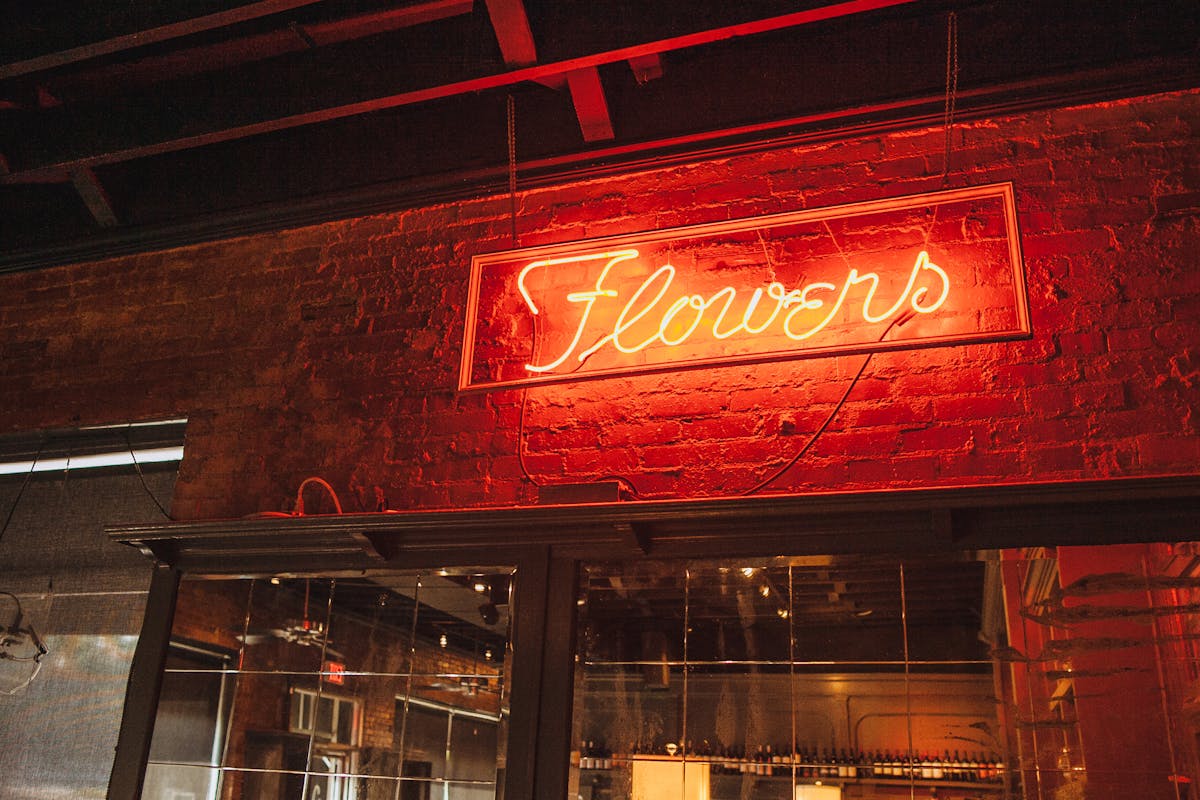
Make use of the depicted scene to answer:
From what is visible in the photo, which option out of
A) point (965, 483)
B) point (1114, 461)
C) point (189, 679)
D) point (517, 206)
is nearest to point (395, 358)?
point (517, 206)

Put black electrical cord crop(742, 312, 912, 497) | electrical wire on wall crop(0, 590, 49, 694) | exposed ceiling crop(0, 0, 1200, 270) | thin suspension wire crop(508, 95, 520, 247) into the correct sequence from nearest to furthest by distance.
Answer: black electrical cord crop(742, 312, 912, 497), exposed ceiling crop(0, 0, 1200, 270), thin suspension wire crop(508, 95, 520, 247), electrical wire on wall crop(0, 590, 49, 694)

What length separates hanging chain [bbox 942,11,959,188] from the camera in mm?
4332

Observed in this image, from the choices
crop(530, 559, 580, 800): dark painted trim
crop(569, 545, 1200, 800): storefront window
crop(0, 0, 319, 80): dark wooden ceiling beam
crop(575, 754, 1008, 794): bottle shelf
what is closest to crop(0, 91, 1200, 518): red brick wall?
crop(569, 545, 1200, 800): storefront window

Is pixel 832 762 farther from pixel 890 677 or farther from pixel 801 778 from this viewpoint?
pixel 890 677

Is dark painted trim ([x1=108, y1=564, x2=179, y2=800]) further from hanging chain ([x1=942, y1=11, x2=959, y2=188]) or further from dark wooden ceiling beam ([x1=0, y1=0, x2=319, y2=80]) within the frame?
hanging chain ([x1=942, y1=11, x2=959, y2=188])

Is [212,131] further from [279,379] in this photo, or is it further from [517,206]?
[517,206]

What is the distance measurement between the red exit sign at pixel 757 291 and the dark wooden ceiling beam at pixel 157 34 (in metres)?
1.49

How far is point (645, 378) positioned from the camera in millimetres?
4582

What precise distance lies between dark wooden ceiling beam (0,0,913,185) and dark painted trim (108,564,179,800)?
2287 millimetres

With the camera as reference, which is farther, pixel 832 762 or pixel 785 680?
pixel 785 680

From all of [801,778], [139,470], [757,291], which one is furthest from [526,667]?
[139,470]

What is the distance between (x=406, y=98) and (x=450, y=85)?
27 centimetres

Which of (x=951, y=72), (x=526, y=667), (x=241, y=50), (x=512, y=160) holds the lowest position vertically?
(x=526, y=667)

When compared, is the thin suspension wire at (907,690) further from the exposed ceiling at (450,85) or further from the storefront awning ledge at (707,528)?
the exposed ceiling at (450,85)
